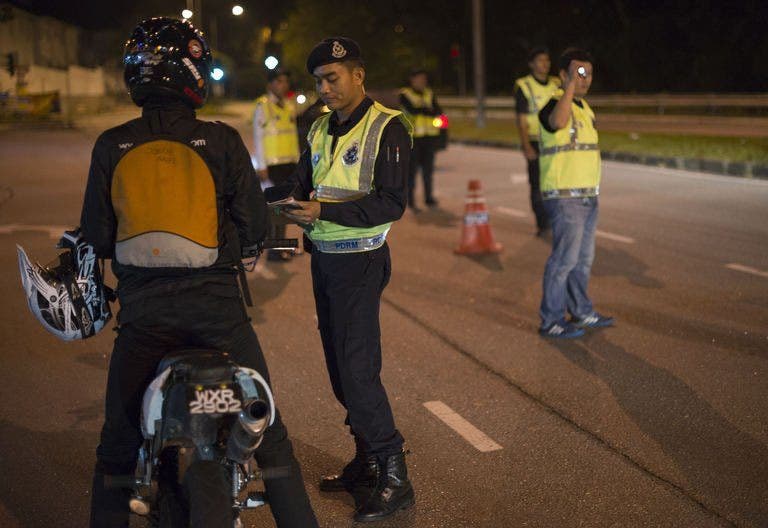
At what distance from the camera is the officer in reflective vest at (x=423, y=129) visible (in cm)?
1411

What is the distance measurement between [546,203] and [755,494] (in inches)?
120

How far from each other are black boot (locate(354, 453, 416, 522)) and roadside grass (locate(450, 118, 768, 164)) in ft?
44.5

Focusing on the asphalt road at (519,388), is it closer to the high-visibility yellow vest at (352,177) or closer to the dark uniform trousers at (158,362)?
the dark uniform trousers at (158,362)

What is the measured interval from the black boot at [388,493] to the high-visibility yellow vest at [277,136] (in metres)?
6.48

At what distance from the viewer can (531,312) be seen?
26.8 feet

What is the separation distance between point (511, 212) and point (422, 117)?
1.86 m

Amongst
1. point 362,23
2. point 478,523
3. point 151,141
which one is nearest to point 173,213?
point 151,141

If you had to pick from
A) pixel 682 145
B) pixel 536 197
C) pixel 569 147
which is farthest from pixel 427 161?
pixel 682 145

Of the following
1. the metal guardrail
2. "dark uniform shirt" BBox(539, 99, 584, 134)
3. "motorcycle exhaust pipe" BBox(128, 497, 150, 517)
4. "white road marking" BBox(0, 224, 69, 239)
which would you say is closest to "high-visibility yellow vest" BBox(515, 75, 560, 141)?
"dark uniform shirt" BBox(539, 99, 584, 134)

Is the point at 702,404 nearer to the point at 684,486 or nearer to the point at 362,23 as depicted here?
the point at 684,486

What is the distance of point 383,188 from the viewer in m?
4.31

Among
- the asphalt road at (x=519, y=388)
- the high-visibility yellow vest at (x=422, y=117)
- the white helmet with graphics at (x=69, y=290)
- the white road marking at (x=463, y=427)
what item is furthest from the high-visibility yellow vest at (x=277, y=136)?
the white helmet with graphics at (x=69, y=290)

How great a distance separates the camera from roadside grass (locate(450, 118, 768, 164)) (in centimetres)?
1797

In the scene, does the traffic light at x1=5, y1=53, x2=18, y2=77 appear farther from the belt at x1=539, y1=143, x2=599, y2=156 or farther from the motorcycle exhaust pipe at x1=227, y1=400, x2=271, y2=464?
the motorcycle exhaust pipe at x1=227, y1=400, x2=271, y2=464
